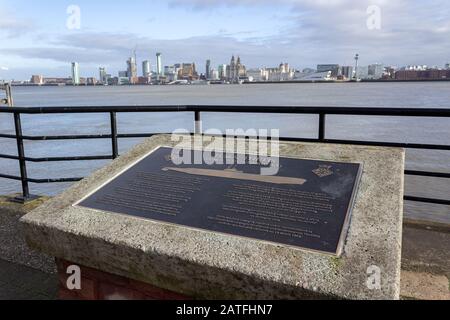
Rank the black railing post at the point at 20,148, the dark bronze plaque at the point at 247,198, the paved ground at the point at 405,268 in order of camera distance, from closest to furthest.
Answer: the dark bronze plaque at the point at 247,198 → the paved ground at the point at 405,268 → the black railing post at the point at 20,148

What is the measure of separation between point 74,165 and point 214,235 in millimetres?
14802

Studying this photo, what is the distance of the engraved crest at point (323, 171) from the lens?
2951 millimetres

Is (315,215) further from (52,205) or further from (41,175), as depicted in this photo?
(41,175)

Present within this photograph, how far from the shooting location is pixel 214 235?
97.8 inches

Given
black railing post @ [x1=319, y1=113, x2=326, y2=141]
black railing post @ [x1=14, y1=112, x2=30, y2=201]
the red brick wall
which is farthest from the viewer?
black railing post @ [x1=14, y1=112, x2=30, y2=201]

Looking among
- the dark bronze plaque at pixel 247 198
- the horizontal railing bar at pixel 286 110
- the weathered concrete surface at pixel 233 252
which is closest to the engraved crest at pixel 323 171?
the dark bronze plaque at pixel 247 198

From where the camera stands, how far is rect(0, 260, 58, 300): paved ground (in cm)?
314

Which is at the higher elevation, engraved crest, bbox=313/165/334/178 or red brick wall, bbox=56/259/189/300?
engraved crest, bbox=313/165/334/178

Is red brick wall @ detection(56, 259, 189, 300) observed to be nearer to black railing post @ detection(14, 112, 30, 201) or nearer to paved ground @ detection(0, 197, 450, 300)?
paved ground @ detection(0, 197, 450, 300)

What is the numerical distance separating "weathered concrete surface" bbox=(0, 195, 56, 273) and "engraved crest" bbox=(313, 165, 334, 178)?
2.46 meters

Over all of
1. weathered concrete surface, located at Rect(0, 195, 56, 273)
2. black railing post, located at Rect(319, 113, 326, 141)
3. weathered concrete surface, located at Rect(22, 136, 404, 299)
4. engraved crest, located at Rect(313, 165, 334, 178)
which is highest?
black railing post, located at Rect(319, 113, 326, 141)

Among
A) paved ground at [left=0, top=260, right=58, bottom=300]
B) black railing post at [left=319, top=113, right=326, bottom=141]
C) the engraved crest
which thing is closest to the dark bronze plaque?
the engraved crest

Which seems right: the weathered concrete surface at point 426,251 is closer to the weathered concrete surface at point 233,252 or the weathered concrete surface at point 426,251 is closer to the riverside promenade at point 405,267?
the riverside promenade at point 405,267

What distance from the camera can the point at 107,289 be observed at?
8.90 ft
